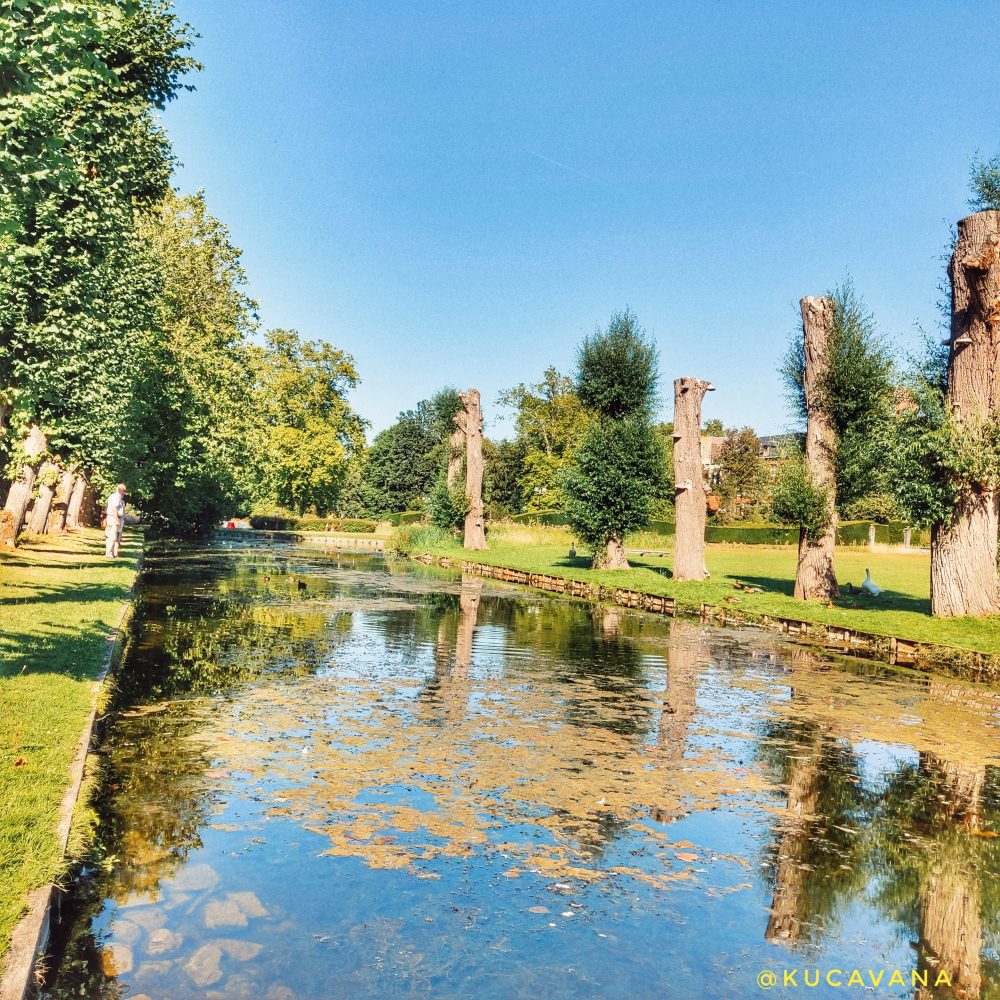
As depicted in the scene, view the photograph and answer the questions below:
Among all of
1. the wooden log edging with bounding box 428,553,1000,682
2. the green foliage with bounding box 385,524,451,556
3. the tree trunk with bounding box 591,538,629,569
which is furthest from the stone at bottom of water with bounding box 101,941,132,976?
the green foliage with bounding box 385,524,451,556

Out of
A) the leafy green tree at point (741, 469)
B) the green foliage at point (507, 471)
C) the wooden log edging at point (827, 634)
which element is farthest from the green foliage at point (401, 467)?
the wooden log edging at point (827, 634)

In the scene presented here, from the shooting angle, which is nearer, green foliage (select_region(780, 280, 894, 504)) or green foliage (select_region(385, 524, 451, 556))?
green foliage (select_region(780, 280, 894, 504))

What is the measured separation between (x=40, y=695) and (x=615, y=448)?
27.0 meters

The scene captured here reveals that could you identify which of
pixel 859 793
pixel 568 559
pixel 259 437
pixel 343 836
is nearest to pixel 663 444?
pixel 568 559

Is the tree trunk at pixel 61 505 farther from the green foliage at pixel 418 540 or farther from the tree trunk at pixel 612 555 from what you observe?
the tree trunk at pixel 612 555

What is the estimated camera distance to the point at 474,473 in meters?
48.6

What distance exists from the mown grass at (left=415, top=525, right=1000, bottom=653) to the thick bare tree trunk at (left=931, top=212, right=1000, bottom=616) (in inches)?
29.9

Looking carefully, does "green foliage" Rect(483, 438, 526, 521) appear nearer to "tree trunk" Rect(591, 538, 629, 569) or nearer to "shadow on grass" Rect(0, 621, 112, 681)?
"tree trunk" Rect(591, 538, 629, 569)

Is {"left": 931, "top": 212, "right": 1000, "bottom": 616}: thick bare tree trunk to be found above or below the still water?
above

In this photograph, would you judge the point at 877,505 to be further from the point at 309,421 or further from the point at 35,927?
the point at 309,421

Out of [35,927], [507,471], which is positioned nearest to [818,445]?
[35,927]

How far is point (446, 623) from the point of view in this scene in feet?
68.3

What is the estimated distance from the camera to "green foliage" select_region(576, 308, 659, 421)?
34.5 metres

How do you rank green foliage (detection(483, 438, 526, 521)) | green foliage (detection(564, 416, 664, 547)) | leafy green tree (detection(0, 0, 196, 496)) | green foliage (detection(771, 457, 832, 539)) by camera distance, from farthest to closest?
green foliage (detection(483, 438, 526, 521)) < green foliage (detection(564, 416, 664, 547)) < green foliage (detection(771, 457, 832, 539)) < leafy green tree (detection(0, 0, 196, 496))
